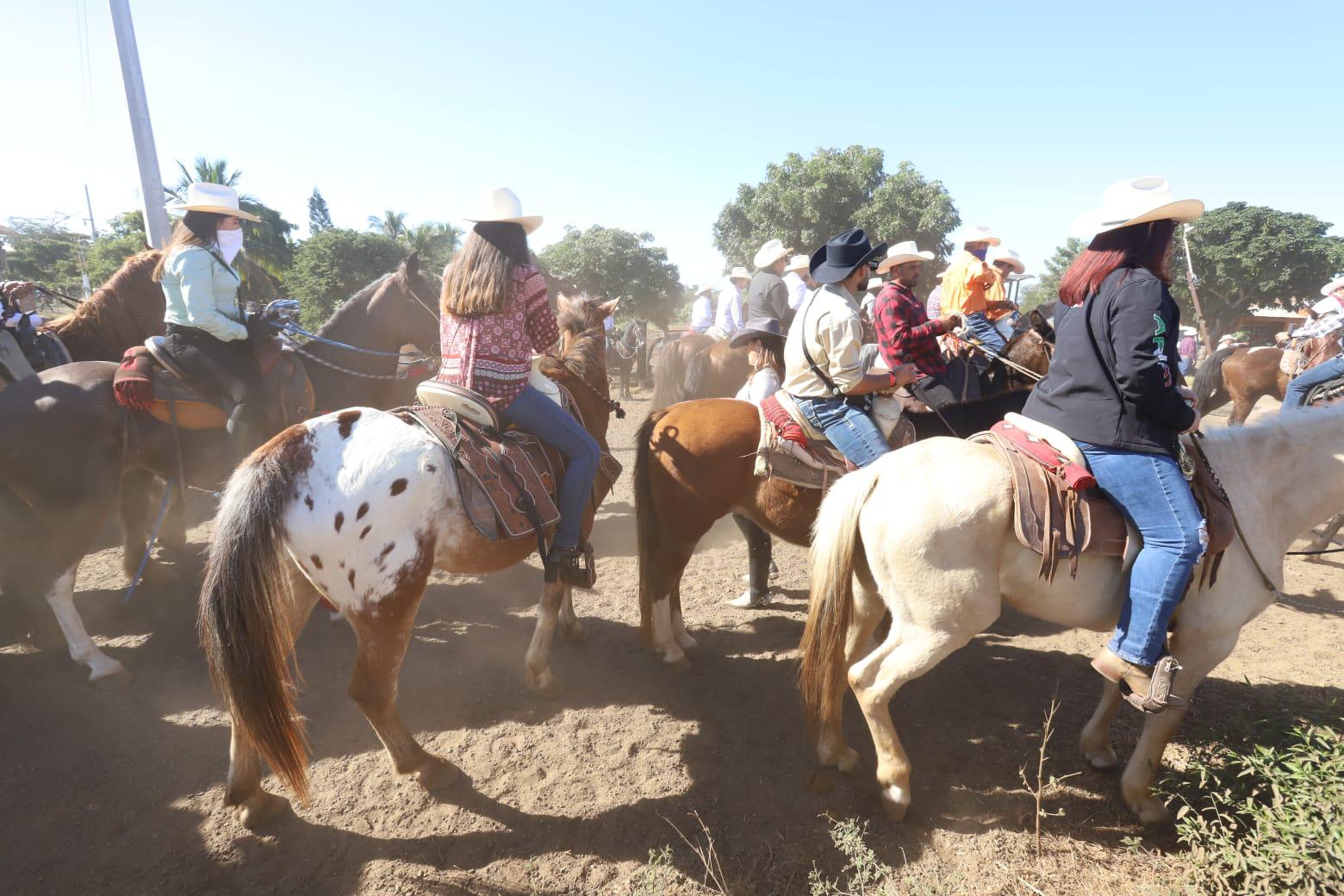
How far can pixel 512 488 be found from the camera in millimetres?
3061

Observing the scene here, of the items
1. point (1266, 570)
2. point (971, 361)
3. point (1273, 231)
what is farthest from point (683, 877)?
point (1273, 231)

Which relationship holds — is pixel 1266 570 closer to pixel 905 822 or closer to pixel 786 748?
pixel 905 822

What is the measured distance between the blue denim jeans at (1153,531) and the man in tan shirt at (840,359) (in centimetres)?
111

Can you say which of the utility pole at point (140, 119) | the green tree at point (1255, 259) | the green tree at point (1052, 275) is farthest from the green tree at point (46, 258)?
the green tree at point (1052, 275)

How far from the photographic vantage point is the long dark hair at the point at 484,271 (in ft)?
9.75

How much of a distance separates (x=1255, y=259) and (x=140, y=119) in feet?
160

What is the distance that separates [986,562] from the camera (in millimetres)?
2510

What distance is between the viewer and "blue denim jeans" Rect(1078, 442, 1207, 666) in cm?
234

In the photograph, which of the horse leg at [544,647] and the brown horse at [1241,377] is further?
the brown horse at [1241,377]

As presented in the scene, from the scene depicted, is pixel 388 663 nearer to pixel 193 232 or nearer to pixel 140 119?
pixel 193 232

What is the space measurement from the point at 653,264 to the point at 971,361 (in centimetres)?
3075

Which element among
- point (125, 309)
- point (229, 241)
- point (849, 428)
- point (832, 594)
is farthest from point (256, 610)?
point (125, 309)

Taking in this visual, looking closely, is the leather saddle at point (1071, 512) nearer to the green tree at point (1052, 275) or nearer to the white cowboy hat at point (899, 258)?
the white cowboy hat at point (899, 258)

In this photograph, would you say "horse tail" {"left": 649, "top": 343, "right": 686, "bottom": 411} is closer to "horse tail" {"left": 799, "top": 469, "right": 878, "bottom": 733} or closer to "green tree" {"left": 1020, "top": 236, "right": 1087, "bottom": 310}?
"horse tail" {"left": 799, "top": 469, "right": 878, "bottom": 733}
